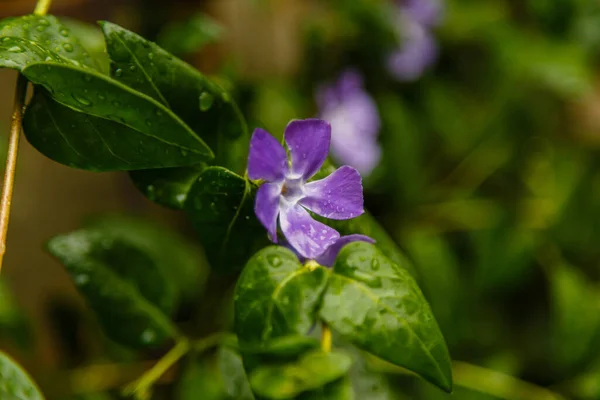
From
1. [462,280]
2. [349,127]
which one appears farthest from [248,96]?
[462,280]

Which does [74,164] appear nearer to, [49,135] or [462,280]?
[49,135]

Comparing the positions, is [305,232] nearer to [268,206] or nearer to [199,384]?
[268,206]

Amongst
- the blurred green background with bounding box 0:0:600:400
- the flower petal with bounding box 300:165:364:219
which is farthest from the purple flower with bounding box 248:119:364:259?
the blurred green background with bounding box 0:0:600:400

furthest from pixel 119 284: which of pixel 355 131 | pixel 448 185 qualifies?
pixel 448 185

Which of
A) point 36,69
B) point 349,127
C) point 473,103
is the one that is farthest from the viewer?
point 473,103

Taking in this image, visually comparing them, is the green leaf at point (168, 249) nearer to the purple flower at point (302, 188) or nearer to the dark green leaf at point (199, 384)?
the dark green leaf at point (199, 384)
